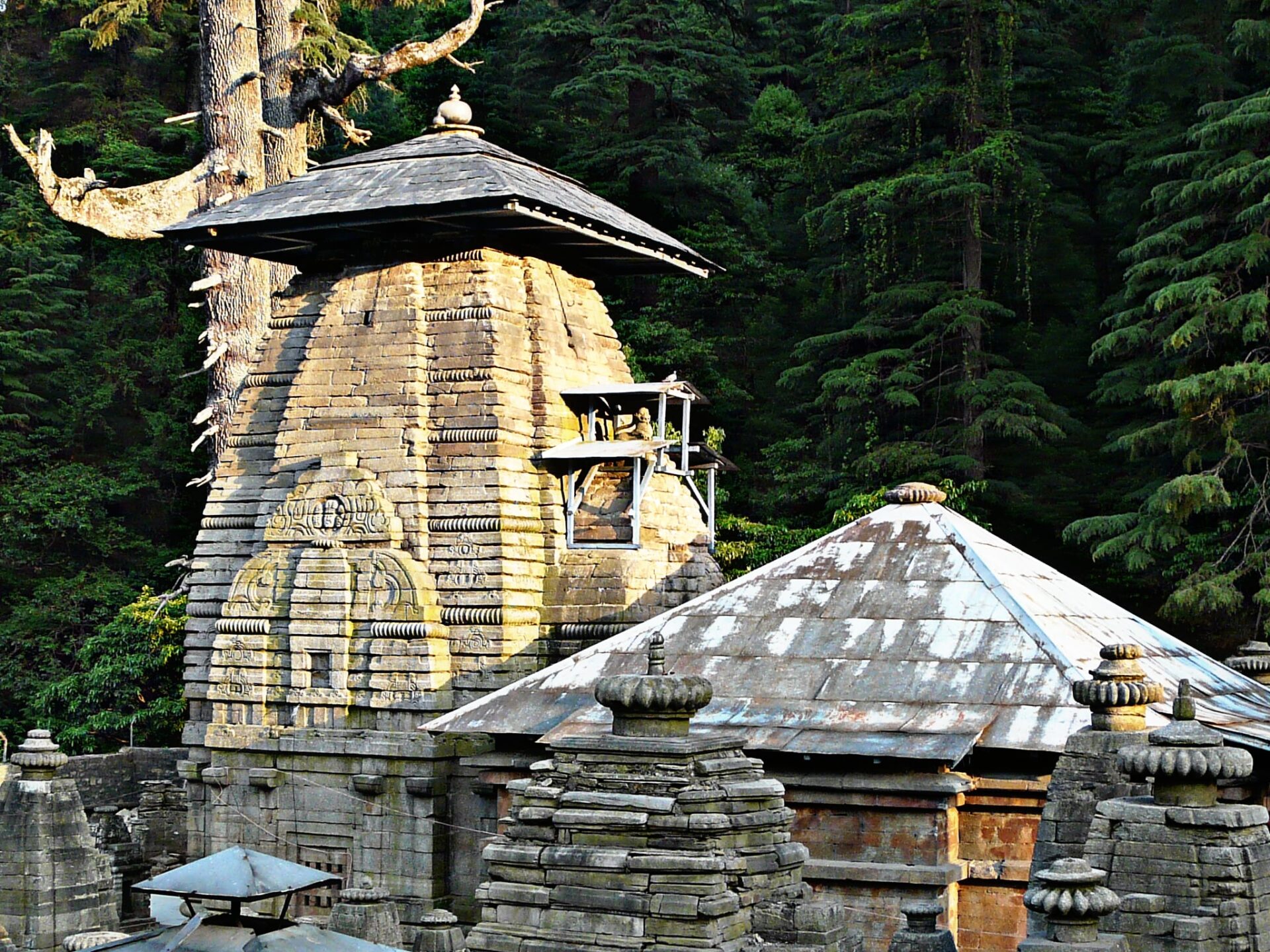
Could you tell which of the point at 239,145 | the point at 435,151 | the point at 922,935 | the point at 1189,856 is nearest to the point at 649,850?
the point at 922,935

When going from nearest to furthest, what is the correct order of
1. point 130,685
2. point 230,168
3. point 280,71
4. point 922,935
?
point 922,935 < point 230,168 < point 280,71 < point 130,685

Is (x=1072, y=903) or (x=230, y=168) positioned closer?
(x=1072, y=903)

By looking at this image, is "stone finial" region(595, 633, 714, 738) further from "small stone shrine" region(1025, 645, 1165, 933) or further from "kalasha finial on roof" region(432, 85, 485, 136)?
"kalasha finial on roof" region(432, 85, 485, 136)

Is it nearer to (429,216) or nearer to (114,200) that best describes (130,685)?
(114,200)

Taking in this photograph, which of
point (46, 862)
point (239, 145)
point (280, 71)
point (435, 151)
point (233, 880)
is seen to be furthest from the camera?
point (280, 71)

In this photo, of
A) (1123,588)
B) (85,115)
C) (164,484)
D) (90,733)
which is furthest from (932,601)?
(85,115)

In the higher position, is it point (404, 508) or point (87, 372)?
point (87, 372)

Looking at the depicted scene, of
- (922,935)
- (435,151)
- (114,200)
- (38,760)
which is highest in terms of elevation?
(114,200)

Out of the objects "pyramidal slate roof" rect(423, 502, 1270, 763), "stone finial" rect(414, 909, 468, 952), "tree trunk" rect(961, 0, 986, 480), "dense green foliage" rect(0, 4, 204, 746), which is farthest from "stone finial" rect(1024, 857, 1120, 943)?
"dense green foliage" rect(0, 4, 204, 746)

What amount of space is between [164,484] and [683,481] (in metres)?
18.8

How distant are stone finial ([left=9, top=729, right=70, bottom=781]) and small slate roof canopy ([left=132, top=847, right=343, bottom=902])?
12011 mm

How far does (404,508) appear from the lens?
22703 millimetres

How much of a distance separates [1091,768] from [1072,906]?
13.5 feet

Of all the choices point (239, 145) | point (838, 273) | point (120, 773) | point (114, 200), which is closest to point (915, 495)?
point (838, 273)
